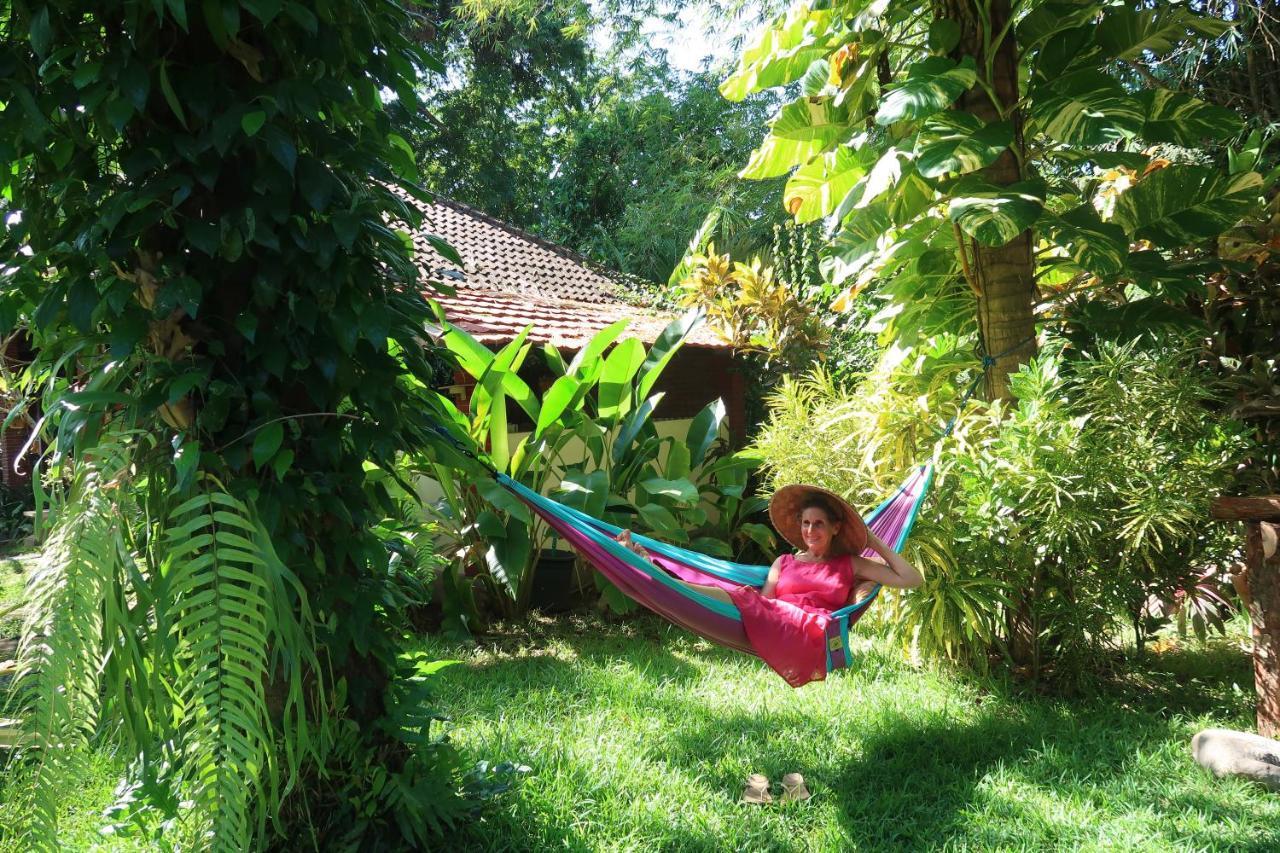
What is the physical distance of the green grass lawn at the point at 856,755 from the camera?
2.60 m

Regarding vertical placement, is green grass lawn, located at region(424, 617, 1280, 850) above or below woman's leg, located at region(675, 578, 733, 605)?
below

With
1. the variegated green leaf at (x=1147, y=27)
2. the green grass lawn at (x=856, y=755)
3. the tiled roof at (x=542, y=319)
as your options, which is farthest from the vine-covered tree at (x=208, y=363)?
the tiled roof at (x=542, y=319)

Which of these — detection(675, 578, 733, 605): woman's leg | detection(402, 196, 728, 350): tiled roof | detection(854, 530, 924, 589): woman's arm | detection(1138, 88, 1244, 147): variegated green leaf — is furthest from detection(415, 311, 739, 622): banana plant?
detection(1138, 88, 1244, 147): variegated green leaf

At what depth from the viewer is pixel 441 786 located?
243 cm

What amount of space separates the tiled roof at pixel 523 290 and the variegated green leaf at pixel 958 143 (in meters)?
2.70

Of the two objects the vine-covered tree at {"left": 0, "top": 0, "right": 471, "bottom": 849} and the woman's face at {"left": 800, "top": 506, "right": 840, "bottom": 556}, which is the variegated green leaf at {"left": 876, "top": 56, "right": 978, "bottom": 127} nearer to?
the woman's face at {"left": 800, "top": 506, "right": 840, "bottom": 556}

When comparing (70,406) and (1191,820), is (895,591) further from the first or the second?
(70,406)

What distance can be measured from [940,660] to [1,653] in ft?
15.4

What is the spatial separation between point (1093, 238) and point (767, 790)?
89.0 inches

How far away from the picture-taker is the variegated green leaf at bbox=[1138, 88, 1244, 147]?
3.39 m

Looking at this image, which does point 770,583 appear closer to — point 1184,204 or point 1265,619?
point 1265,619

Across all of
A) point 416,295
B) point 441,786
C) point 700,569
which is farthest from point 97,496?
point 700,569

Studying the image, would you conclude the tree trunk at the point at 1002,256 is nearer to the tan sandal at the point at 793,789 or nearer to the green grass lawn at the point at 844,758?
the green grass lawn at the point at 844,758

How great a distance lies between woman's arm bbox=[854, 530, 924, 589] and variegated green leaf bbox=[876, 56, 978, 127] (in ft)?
4.82
